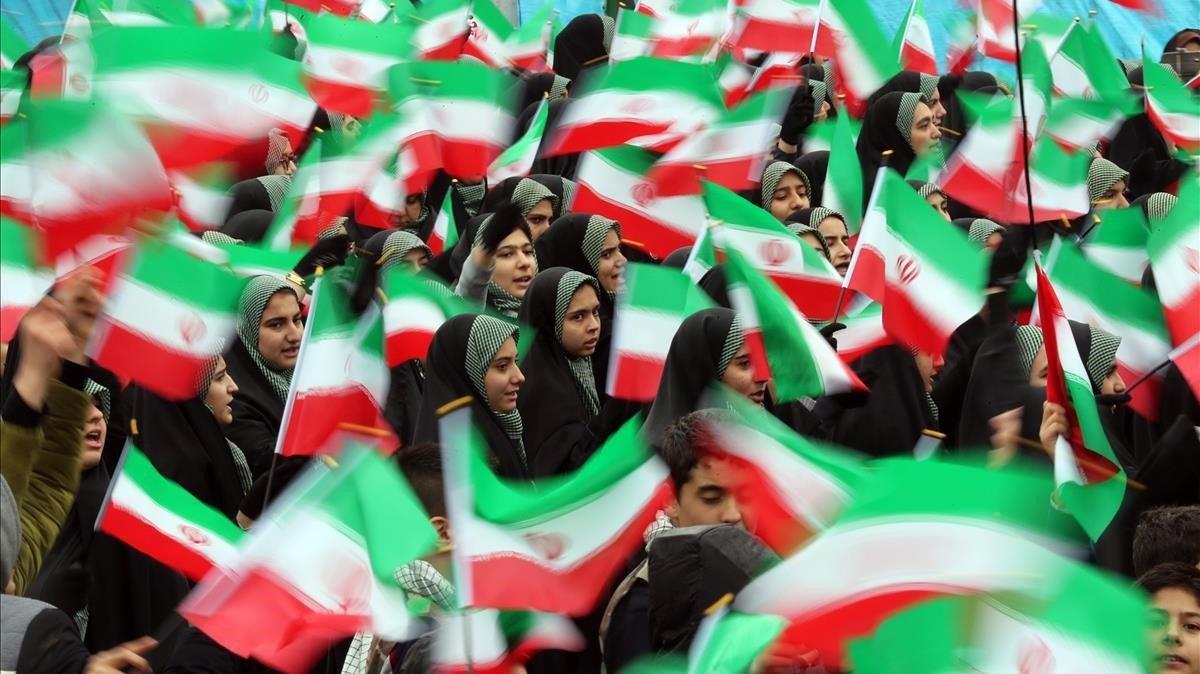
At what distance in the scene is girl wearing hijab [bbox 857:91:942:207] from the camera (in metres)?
10.5

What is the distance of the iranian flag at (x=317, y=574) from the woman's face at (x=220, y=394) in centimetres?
216

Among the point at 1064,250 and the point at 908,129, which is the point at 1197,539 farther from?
the point at 908,129

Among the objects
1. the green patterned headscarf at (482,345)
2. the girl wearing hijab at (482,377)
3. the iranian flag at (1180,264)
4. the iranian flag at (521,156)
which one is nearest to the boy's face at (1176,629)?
the iranian flag at (1180,264)

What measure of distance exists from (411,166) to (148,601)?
3239mm

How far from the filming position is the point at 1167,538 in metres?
5.20

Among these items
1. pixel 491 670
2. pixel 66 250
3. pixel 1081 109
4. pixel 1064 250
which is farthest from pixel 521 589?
pixel 1081 109

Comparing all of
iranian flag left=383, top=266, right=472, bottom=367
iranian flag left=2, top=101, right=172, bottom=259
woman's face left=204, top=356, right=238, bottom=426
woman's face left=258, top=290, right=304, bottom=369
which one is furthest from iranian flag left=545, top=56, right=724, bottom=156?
iranian flag left=2, top=101, right=172, bottom=259

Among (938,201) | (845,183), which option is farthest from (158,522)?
(938,201)

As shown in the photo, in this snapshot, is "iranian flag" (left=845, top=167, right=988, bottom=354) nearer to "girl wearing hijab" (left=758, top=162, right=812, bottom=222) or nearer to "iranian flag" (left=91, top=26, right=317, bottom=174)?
"iranian flag" (left=91, top=26, right=317, bottom=174)

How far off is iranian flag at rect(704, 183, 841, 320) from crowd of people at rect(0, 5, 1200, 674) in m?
0.16

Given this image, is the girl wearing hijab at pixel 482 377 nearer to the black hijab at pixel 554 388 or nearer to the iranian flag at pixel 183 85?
the black hijab at pixel 554 388

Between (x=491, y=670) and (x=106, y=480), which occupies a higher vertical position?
(x=491, y=670)

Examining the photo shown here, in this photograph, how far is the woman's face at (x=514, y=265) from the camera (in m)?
7.94

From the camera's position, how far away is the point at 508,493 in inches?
173
